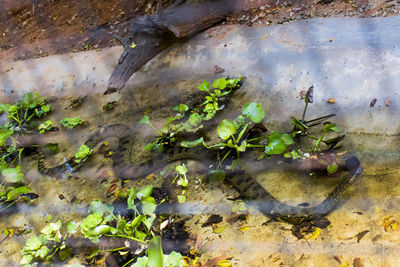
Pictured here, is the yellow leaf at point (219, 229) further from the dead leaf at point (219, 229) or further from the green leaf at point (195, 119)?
the green leaf at point (195, 119)

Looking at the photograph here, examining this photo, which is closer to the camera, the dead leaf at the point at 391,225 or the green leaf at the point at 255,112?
the dead leaf at the point at 391,225

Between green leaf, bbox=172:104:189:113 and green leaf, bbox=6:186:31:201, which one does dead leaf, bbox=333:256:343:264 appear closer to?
green leaf, bbox=172:104:189:113

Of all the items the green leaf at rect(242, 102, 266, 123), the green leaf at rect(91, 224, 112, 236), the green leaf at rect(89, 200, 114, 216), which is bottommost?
the green leaf at rect(89, 200, 114, 216)

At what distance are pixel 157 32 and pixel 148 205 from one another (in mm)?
1994

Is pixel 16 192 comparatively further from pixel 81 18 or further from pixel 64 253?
pixel 81 18

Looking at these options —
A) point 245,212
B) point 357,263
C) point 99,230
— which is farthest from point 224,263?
point 99,230

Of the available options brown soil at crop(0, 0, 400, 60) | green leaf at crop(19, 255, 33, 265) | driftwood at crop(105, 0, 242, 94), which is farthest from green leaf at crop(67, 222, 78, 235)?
brown soil at crop(0, 0, 400, 60)

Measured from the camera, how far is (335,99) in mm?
2717

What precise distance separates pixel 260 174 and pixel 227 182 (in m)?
0.26

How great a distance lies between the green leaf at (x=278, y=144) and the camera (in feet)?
7.93

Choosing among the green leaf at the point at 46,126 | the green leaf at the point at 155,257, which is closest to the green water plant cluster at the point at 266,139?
the green leaf at the point at 155,257

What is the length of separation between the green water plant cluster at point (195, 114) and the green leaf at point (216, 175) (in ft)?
1.78

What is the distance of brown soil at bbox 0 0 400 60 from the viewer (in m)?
3.51

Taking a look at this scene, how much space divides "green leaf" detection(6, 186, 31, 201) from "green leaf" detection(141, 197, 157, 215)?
133cm
